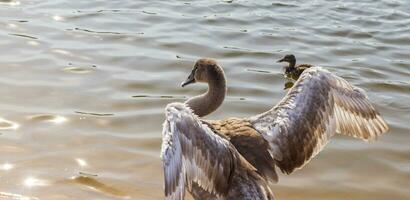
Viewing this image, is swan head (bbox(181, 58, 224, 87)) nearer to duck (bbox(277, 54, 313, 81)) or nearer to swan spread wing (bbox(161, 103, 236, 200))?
swan spread wing (bbox(161, 103, 236, 200))

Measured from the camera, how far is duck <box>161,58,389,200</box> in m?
5.64

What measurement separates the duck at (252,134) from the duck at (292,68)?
12.3 ft

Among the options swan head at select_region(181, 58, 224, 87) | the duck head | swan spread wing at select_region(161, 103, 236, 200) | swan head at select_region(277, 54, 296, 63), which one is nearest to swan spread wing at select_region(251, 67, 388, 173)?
swan head at select_region(181, 58, 224, 87)

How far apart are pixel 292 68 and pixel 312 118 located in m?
4.64


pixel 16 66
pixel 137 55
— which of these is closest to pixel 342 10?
pixel 137 55

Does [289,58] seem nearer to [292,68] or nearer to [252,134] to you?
[292,68]

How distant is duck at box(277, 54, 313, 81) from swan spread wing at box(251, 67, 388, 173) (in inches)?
147

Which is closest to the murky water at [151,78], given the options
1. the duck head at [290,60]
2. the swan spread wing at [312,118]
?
the duck head at [290,60]

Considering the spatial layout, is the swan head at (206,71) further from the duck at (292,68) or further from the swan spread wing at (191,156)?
the duck at (292,68)

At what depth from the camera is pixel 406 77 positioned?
11570 millimetres

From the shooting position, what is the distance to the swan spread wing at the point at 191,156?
18.2 ft

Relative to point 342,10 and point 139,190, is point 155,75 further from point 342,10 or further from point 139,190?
point 342,10

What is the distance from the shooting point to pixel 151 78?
431 inches

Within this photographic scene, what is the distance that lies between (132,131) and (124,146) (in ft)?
1.55
